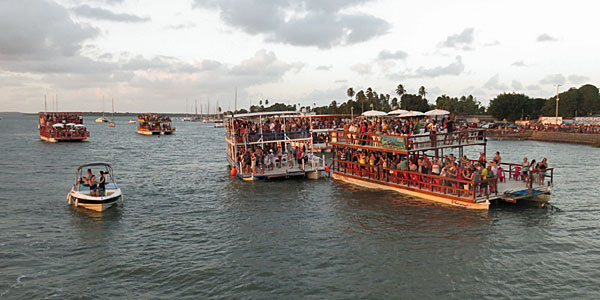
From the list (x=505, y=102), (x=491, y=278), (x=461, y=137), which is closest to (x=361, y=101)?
(x=505, y=102)

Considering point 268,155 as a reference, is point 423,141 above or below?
above

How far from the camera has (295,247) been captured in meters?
18.3

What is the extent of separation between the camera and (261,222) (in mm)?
22406

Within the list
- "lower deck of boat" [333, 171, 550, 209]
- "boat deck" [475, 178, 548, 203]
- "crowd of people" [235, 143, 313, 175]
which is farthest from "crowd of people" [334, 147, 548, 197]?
"crowd of people" [235, 143, 313, 175]

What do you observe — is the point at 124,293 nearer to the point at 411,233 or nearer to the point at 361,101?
the point at 411,233

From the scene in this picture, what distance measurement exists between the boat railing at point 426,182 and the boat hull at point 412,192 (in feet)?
0.74

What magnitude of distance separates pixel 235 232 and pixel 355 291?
8430mm

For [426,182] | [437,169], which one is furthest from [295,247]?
[437,169]

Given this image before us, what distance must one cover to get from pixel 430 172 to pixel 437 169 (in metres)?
0.71

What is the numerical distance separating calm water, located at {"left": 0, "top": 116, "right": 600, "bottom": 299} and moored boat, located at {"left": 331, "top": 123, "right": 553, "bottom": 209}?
983mm

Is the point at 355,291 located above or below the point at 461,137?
below

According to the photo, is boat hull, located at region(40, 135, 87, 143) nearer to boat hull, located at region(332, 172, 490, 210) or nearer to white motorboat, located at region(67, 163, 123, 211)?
white motorboat, located at region(67, 163, 123, 211)

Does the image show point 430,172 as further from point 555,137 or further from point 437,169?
point 555,137

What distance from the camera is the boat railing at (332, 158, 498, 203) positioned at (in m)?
22.9
